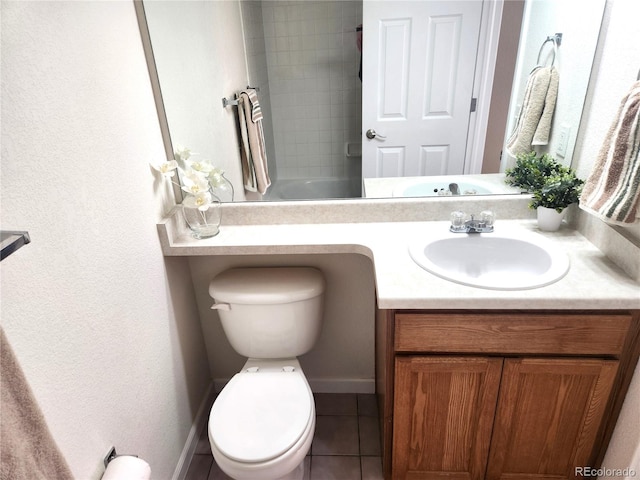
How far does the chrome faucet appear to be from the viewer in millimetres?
1399

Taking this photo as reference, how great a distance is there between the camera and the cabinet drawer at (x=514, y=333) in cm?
108

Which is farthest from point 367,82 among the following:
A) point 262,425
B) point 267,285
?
point 262,425

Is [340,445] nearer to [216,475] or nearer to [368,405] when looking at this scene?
[368,405]

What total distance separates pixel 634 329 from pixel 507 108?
83 centimetres

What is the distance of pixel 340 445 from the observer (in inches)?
65.9

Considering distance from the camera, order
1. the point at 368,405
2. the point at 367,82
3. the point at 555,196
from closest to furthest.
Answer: the point at 555,196 → the point at 367,82 → the point at 368,405

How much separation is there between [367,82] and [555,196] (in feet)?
2.56

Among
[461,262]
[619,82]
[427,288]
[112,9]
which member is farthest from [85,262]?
[619,82]

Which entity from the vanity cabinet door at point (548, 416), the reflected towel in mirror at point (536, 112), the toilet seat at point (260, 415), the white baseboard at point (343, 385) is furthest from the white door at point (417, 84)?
the white baseboard at point (343, 385)

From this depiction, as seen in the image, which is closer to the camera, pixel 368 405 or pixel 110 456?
pixel 110 456

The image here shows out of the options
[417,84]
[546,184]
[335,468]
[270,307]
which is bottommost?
[335,468]

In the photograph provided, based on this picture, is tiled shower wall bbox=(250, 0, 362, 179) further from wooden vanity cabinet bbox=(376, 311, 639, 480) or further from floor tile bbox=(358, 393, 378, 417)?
floor tile bbox=(358, 393, 378, 417)

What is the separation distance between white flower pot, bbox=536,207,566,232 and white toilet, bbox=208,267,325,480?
0.84 meters

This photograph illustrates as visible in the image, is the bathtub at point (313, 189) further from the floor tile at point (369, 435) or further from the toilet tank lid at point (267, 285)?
the floor tile at point (369, 435)
